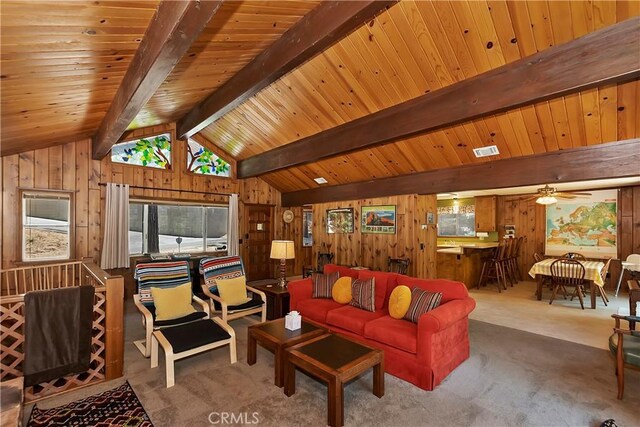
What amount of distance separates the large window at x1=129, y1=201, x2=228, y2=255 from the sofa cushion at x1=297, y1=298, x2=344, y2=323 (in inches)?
146

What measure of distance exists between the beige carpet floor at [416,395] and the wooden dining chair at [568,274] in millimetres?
2338

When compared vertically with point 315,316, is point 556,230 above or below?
above

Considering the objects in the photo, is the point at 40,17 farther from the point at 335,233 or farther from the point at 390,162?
the point at 335,233

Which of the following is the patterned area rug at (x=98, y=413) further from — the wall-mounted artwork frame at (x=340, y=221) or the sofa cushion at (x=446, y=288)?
the wall-mounted artwork frame at (x=340, y=221)

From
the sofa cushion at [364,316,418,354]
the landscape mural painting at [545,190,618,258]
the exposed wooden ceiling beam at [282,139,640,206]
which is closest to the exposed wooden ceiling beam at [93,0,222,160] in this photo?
the sofa cushion at [364,316,418,354]

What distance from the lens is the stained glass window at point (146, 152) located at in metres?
5.58

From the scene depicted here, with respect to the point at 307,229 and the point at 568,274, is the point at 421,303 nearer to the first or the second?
A: the point at 568,274

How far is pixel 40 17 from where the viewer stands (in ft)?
5.52

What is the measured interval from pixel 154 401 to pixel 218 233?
4834mm

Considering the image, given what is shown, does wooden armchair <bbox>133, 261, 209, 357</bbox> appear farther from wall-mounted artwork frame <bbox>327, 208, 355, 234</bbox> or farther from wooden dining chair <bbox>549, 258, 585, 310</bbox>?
wooden dining chair <bbox>549, 258, 585, 310</bbox>

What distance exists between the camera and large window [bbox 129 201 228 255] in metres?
5.90

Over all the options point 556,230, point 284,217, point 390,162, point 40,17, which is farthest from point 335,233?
point 40,17

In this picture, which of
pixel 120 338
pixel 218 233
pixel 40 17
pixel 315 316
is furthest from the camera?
pixel 218 233

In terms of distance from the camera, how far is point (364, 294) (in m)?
3.53
